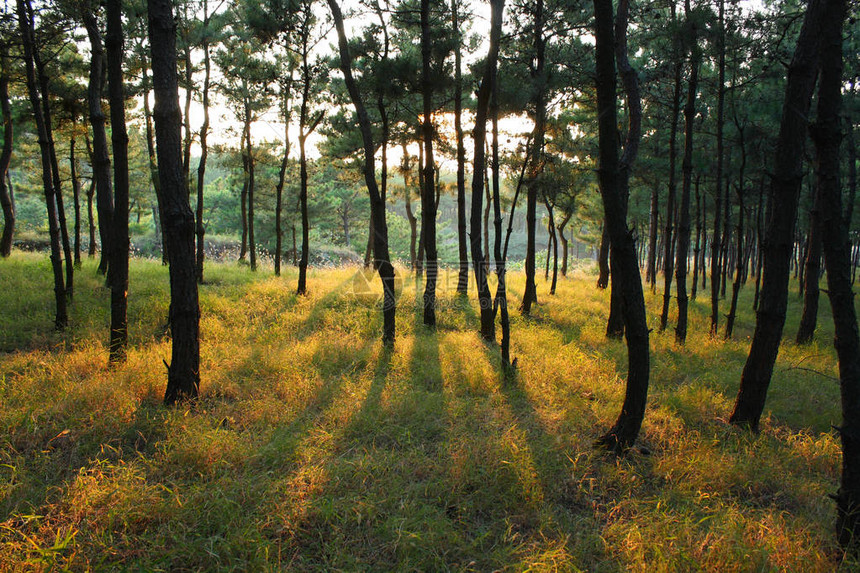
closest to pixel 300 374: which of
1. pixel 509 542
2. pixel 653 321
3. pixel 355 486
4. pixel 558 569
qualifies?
pixel 355 486

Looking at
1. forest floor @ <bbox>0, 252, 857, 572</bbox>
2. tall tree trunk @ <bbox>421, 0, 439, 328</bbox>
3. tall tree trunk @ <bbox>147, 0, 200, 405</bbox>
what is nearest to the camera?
forest floor @ <bbox>0, 252, 857, 572</bbox>

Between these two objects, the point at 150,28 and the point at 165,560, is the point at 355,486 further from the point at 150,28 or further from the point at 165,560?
the point at 150,28

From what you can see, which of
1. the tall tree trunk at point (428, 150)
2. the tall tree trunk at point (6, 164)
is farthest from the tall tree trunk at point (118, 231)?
the tall tree trunk at point (6, 164)

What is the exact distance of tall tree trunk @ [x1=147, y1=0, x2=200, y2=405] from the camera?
456 cm

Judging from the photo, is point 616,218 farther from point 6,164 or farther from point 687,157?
point 6,164

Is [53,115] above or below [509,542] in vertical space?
above

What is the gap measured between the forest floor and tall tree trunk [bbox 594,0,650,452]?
81 cm

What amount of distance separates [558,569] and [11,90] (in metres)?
22.4

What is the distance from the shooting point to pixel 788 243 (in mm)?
4426

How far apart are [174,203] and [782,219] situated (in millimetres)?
6698

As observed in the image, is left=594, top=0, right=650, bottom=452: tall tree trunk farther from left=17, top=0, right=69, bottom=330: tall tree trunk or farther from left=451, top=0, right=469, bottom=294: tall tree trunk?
left=17, top=0, right=69, bottom=330: tall tree trunk

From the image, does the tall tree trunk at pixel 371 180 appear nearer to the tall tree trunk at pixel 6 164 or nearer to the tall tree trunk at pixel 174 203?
the tall tree trunk at pixel 174 203

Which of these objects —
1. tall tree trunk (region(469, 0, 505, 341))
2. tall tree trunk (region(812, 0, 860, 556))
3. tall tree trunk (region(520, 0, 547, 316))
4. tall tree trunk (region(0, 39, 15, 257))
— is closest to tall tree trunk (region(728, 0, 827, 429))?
tall tree trunk (region(812, 0, 860, 556))

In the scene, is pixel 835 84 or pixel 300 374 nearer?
pixel 835 84
